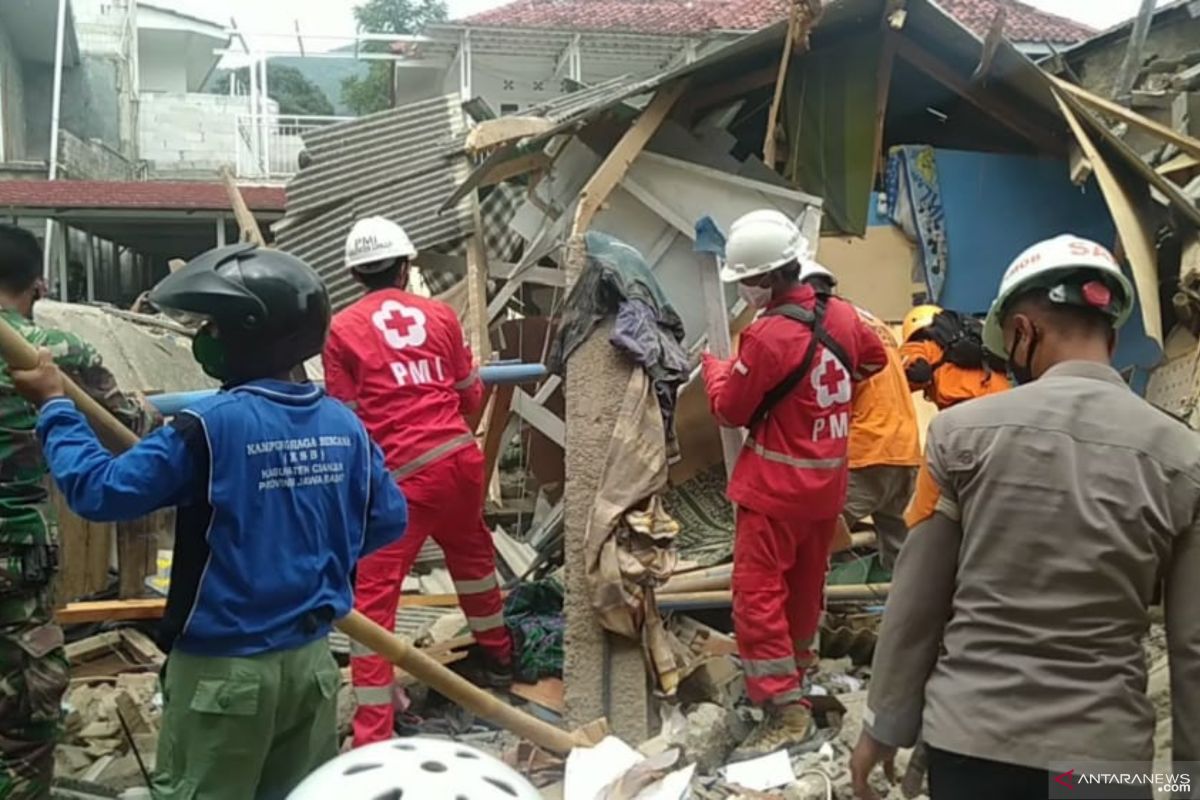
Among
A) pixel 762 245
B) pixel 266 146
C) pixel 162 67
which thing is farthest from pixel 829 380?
pixel 162 67

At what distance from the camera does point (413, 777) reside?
2176 millimetres

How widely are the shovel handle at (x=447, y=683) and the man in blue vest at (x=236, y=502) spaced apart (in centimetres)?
50

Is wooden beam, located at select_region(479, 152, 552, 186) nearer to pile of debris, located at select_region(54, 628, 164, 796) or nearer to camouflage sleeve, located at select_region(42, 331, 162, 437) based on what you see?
pile of debris, located at select_region(54, 628, 164, 796)

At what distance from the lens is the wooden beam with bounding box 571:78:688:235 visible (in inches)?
247

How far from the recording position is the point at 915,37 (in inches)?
267

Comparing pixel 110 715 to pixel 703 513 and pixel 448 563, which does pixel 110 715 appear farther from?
pixel 703 513

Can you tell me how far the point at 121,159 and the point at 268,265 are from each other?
23.0m

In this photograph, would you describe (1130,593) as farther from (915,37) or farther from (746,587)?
(915,37)

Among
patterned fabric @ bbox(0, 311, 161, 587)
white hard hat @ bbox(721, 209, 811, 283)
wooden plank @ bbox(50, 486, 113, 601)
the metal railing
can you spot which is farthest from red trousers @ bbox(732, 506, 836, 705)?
the metal railing

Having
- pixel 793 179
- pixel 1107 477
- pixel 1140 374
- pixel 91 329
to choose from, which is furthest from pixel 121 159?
pixel 1107 477

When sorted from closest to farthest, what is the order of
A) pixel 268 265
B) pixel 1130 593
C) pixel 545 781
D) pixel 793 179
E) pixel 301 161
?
pixel 1130 593 < pixel 268 265 < pixel 545 781 < pixel 793 179 < pixel 301 161

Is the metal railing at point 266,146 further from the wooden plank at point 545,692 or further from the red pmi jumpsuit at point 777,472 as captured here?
the red pmi jumpsuit at point 777,472

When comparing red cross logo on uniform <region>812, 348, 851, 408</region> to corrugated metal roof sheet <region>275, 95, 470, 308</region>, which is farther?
corrugated metal roof sheet <region>275, 95, 470, 308</region>

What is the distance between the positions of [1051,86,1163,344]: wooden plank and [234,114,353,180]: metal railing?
67.9ft
